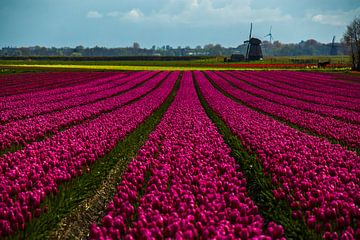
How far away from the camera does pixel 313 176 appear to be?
26.4 ft

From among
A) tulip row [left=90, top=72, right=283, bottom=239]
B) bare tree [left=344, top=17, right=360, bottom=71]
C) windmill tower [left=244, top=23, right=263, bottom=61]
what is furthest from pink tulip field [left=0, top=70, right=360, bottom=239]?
windmill tower [left=244, top=23, right=263, bottom=61]

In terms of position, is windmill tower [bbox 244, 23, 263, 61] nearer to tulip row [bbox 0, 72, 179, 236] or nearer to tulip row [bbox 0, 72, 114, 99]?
tulip row [bbox 0, 72, 114, 99]

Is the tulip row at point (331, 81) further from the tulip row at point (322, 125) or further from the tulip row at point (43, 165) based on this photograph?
the tulip row at point (43, 165)

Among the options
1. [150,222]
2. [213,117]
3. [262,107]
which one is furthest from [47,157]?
[262,107]

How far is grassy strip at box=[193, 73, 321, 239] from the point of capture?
6.02m

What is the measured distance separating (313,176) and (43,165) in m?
6.30

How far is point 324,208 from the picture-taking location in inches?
242

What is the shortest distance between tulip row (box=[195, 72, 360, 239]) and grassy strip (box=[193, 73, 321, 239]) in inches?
5.5

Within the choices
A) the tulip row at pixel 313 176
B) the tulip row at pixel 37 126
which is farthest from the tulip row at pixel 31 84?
the tulip row at pixel 313 176

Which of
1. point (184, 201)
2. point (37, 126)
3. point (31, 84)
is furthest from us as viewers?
point (31, 84)

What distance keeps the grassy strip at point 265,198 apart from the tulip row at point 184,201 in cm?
40

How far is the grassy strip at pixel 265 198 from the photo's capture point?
6.02 metres

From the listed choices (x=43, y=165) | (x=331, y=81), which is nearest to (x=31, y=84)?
(x=43, y=165)

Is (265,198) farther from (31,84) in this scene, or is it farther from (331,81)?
(331,81)
